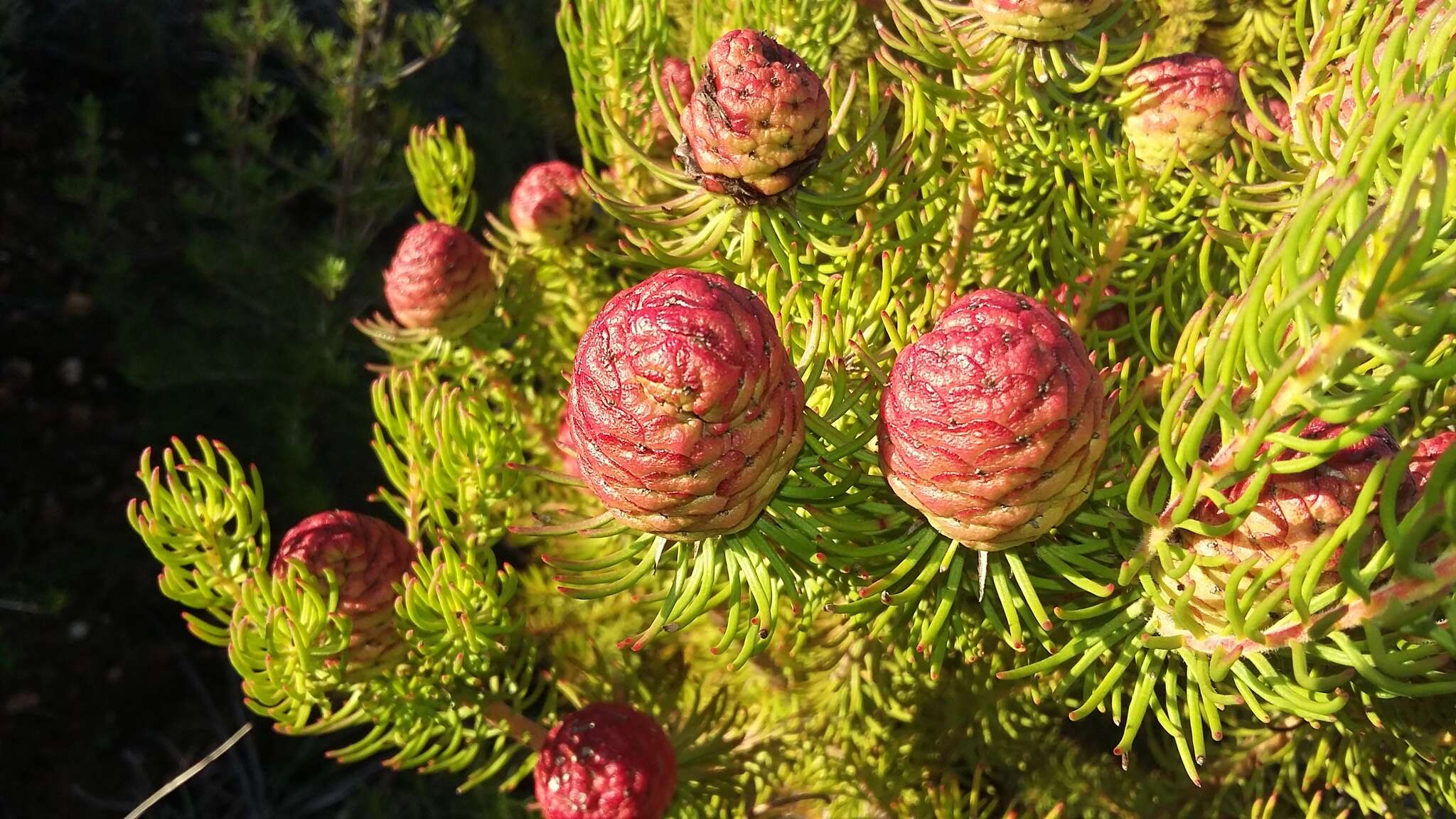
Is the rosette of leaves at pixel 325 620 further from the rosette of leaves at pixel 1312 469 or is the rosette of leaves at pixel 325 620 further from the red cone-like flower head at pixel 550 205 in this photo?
the rosette of leaves at pixel 1312 469

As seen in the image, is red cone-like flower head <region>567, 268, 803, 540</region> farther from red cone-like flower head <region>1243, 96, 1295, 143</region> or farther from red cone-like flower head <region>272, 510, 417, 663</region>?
red cone-like flower head <region>1243, 96, 1295, 143</region>

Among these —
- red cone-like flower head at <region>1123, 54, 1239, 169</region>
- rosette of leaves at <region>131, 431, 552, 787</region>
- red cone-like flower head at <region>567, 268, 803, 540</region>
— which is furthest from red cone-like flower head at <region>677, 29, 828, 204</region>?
rosette of leaves at <region>131, 431, 552, 787</region>

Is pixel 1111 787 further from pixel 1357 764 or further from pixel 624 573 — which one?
pixel 624 573

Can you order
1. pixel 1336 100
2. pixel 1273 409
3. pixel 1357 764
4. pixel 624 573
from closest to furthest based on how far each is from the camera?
pixel 1273 409 → pixel 1336 100 → pixel 624 573 → pixel 1357 764

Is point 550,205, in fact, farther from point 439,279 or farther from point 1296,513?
point 1296,513

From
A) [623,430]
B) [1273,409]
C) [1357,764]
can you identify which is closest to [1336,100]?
[1273,409]

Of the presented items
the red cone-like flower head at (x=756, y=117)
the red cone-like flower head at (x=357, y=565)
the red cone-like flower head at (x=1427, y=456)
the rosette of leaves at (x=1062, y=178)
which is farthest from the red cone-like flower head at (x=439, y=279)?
the red cone-like flower head at (x=1427, y=456)
